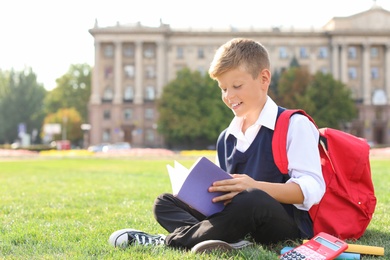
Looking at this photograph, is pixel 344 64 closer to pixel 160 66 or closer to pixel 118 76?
pixel 160 66

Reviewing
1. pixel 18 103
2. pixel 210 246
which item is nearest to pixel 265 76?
pixel 210 246

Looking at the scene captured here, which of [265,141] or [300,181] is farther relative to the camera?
[265,141]

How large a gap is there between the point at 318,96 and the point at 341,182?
5999cm

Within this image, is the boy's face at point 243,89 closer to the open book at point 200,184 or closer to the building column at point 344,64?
the open book at point 200,184

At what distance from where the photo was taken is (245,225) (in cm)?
427

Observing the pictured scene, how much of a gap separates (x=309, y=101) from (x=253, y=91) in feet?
193

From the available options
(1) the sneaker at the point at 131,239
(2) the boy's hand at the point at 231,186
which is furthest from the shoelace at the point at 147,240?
(2) the boy's hand at the point at 231,186

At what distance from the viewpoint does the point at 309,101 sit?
61.8m

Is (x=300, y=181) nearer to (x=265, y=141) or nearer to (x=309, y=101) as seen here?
(x=265, y=141)

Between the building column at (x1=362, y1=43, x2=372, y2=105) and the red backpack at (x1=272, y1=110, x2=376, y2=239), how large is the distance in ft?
242

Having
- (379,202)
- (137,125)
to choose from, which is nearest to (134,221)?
(379,202)

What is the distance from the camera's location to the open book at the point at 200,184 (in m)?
4.13

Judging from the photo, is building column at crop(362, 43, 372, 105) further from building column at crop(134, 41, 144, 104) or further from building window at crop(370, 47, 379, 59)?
building column at crop(134, 41, 144, 104)

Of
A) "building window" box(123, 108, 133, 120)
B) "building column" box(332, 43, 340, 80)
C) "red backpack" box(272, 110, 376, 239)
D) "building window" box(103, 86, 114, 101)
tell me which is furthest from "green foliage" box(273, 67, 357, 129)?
"red backpack" box(272, 110, 376, 239)
